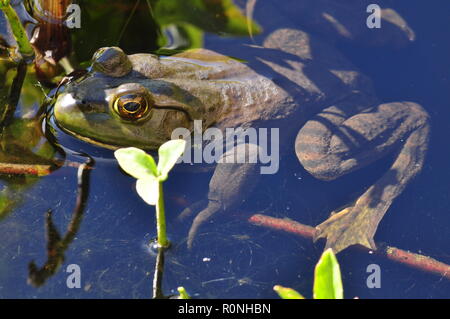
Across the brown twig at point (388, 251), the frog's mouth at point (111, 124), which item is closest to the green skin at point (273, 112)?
the frog's mouth at point (111, 124)

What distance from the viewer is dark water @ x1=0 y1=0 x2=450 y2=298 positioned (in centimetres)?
379

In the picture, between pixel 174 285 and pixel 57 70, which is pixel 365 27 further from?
pixel 174 285

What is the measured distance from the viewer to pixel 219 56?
5.17 m

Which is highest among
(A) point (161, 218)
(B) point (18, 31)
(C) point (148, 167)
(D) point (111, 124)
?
(B) point (18, 31)

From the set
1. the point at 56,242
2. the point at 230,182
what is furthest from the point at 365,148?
the point at 56,242

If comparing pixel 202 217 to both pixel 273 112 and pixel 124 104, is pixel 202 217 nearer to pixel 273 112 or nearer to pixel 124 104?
pixel 124 104

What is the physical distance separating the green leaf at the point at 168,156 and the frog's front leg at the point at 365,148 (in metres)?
2.04

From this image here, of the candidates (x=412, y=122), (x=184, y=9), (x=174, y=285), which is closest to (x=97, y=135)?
(x=174, y=285)

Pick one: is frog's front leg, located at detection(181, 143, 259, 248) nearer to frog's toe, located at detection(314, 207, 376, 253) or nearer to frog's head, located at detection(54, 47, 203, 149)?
frog's head, located at detection(54, 47, 203, 149)

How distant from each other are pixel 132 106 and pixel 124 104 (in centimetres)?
8

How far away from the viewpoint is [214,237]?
13.8 ft

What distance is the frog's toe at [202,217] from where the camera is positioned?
4118 millimetres

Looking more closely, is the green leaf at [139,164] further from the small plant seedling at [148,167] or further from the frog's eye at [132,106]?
the frog's eye at [132,106]

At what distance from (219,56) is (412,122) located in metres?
2.10
